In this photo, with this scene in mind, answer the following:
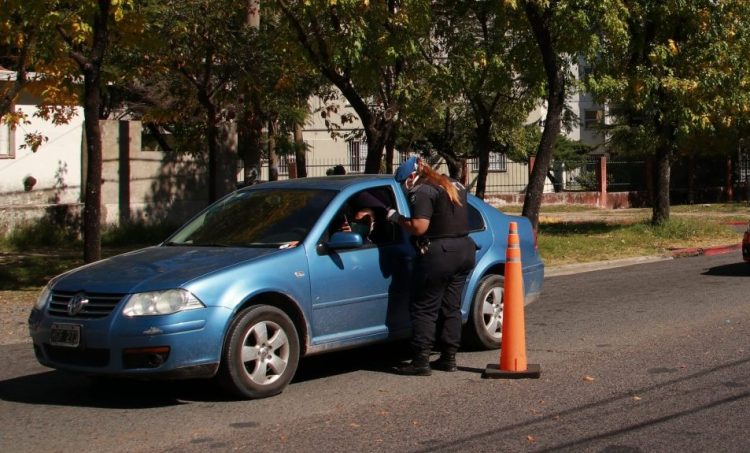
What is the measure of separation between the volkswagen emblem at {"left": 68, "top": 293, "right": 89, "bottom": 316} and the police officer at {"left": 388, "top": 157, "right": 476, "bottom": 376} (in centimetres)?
237

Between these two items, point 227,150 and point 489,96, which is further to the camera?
point 489,96

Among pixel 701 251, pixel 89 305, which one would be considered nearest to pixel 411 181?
pixel 89 305

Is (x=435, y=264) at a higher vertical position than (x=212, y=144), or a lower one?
lower

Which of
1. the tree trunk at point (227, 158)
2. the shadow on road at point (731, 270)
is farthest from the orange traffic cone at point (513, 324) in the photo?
the tree trunk at point (227, 158)

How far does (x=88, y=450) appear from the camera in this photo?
566 cm

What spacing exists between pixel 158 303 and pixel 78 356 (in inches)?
29.6

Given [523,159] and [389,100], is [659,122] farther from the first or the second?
[523,159]

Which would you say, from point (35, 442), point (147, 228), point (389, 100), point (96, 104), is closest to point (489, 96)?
point (389, 100)

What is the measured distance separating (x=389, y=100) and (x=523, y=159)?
1745 cm

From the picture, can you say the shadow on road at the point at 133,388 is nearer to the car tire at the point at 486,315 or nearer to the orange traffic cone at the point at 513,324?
the car tire at the point at 486,315

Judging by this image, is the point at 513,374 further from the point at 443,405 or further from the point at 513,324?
the point at 443,405

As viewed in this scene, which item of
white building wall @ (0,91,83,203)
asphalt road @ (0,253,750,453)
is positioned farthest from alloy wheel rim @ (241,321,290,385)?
white building wall @ (0,91,83,203)

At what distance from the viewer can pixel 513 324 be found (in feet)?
24.2

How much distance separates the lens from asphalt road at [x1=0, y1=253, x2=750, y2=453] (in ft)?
19.0
